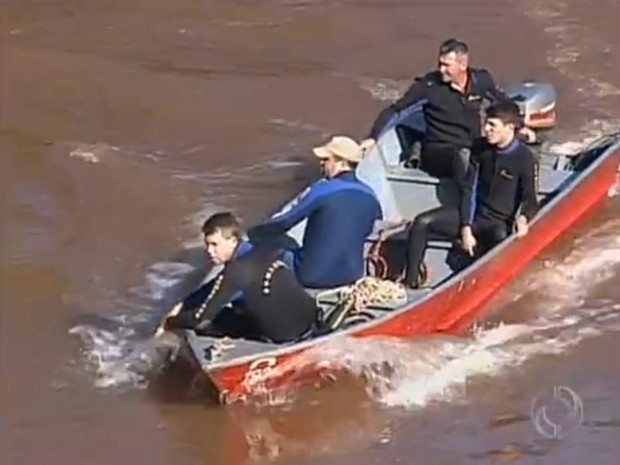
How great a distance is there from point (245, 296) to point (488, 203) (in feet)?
7.21

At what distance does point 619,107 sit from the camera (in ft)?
50.4

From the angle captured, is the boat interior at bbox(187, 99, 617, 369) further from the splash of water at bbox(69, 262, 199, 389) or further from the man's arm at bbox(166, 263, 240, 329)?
the splash of water at bbox(69, 262, 199, 389)

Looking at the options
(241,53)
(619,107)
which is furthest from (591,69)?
(241,53)

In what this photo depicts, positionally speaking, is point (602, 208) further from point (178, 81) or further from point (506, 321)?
point (178, 81)

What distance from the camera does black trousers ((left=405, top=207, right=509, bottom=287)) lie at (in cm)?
1134

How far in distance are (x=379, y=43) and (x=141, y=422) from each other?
7.01m

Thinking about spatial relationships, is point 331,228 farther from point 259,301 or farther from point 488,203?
point 488,203

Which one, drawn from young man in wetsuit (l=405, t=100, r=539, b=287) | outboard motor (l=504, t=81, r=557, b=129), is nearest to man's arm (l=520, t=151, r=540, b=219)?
young man in wetsuit (l=405, t=100, r=539, b=287)

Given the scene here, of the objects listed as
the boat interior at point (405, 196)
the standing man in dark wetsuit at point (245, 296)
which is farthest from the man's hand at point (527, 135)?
the standing man in dark wetsuit at point (245, 296)

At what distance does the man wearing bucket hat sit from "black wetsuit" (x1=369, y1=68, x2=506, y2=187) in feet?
4.86

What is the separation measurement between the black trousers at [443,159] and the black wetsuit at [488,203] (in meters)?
0.38

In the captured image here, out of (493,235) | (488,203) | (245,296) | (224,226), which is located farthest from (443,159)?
(224,226)

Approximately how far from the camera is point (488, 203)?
1163cm

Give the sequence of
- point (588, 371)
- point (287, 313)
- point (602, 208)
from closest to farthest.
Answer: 1. point (287, 313)
2. point (588, 371)
3. point (602, 208)
